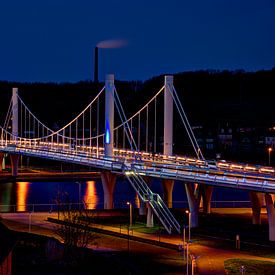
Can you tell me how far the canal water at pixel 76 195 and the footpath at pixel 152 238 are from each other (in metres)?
11.7

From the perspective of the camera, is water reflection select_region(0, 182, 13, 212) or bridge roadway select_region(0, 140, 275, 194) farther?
water reflection select_region(0, 182, 13, 212)

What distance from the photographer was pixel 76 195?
235 ft

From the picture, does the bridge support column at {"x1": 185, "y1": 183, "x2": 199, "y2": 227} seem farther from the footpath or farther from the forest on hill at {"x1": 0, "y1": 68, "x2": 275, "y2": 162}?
the forest on hill at {"x1": 0, "y1": 68, "x2": 275, "y2": 162}

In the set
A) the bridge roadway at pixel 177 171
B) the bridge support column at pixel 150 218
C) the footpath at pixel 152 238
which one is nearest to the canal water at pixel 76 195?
the bridge roadway at pixel 177 171

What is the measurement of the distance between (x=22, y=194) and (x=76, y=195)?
4.77 metres

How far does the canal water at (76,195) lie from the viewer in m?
59.7

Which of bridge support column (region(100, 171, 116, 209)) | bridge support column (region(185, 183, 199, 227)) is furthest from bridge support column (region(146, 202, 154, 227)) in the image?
bridge support column (region(100, 171, 116, 209))

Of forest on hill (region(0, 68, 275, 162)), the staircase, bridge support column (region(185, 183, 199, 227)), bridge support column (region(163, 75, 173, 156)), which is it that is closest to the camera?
the staircase

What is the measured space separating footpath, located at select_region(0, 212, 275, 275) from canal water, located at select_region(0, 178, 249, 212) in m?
11.7

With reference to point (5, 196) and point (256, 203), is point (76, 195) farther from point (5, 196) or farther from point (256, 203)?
point (256, 203)

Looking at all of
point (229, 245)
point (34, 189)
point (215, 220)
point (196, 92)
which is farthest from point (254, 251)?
point (196, 92)

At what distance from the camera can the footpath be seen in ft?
101

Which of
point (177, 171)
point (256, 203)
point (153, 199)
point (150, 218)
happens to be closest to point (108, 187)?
point (153, 199)

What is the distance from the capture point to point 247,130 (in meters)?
128
